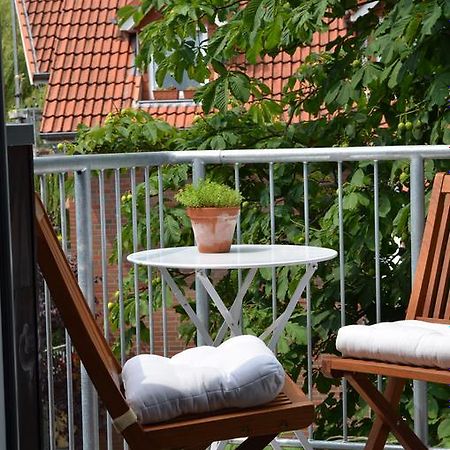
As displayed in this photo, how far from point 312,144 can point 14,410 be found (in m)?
5.06

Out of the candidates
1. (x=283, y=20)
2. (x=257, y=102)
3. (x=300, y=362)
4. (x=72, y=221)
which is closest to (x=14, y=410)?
(x=300, y=362)

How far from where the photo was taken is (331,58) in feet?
21.6

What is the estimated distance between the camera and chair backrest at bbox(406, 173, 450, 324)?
4.16 metres

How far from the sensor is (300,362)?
18.2ft

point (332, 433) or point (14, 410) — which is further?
point (332, 433)

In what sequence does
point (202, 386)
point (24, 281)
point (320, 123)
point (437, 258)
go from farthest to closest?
point (320, 123)
point (437, 258)
point (202, 386)
point (24, 281)

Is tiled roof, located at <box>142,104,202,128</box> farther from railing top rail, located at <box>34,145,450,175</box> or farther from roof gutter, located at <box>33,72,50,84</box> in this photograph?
railing top rail, located at <box>34,145,450,175</box>

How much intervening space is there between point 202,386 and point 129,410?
202 mm

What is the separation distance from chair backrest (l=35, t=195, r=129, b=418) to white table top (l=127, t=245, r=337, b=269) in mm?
1044

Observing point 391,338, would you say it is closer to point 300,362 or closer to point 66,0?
point 300,362

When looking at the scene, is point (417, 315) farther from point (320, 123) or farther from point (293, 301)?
point (320, 123)

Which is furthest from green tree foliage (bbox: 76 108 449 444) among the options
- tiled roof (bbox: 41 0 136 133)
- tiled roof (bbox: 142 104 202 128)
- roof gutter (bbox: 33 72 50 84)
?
roof gutter (bbox: 33 72 50 84)

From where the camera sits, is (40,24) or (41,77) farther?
(41,77)

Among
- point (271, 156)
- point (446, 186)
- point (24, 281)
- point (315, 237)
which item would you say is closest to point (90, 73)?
point (315, 237)
